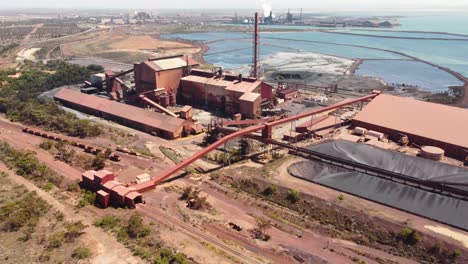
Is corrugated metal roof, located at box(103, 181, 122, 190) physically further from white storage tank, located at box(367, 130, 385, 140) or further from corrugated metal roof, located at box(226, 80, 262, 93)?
white storage tank, located at box(367, 130, 385, 140)

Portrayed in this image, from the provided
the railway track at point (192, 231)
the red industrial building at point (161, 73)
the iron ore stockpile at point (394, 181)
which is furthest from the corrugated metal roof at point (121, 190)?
the red industrial building at point (161, 73)

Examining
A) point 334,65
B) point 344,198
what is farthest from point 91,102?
point 334,65

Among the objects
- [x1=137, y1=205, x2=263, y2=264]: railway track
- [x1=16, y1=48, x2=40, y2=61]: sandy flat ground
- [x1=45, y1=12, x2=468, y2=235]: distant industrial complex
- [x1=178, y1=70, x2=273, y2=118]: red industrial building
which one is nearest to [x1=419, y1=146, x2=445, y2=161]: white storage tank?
[x1=45, y1=12, x2=468, y2=235]: distant industrial complex

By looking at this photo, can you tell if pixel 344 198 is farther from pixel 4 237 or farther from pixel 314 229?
pixel 4 237

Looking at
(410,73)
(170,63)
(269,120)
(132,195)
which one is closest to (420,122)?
(269,120)

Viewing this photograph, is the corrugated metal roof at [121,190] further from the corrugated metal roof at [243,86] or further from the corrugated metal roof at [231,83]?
the corrugated metal roof at [243,86]
